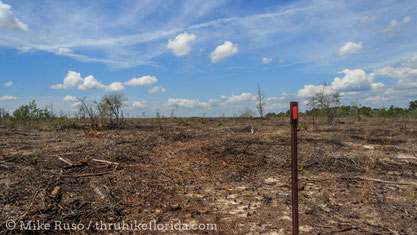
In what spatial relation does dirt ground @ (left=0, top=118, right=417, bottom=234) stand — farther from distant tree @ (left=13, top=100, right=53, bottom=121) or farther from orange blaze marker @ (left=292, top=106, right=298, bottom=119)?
distant tree @ (left=13, top=100, right=53, bottom=121)

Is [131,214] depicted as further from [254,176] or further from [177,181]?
[254,176]

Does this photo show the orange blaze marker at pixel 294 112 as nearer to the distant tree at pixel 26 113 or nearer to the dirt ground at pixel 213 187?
the dirt ground at pixel 213 187

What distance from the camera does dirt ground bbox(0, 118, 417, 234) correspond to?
3.29 m

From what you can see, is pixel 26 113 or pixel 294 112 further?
pixel 26 113

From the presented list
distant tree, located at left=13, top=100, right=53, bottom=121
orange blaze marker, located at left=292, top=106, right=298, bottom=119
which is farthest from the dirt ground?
distant tree, located at left=13, top=100, right=53, bottom=121

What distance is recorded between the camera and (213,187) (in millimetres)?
4590

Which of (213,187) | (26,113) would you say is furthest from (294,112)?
(26,113)

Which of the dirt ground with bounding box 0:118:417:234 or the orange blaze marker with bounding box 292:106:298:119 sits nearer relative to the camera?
the orange blaze marker with bounding box 292:106:298:119

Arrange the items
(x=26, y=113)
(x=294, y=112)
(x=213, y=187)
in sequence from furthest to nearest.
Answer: (x=26, y=113) < (x=213, y=187) < (x=294, y=112)

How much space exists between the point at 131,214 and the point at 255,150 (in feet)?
14.8

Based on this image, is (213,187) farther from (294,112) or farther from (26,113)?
(26,113)

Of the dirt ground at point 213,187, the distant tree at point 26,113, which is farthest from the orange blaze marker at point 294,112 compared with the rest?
the distant tree at point 26,113

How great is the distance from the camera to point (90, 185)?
441 cm

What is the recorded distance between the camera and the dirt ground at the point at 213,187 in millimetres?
3295
